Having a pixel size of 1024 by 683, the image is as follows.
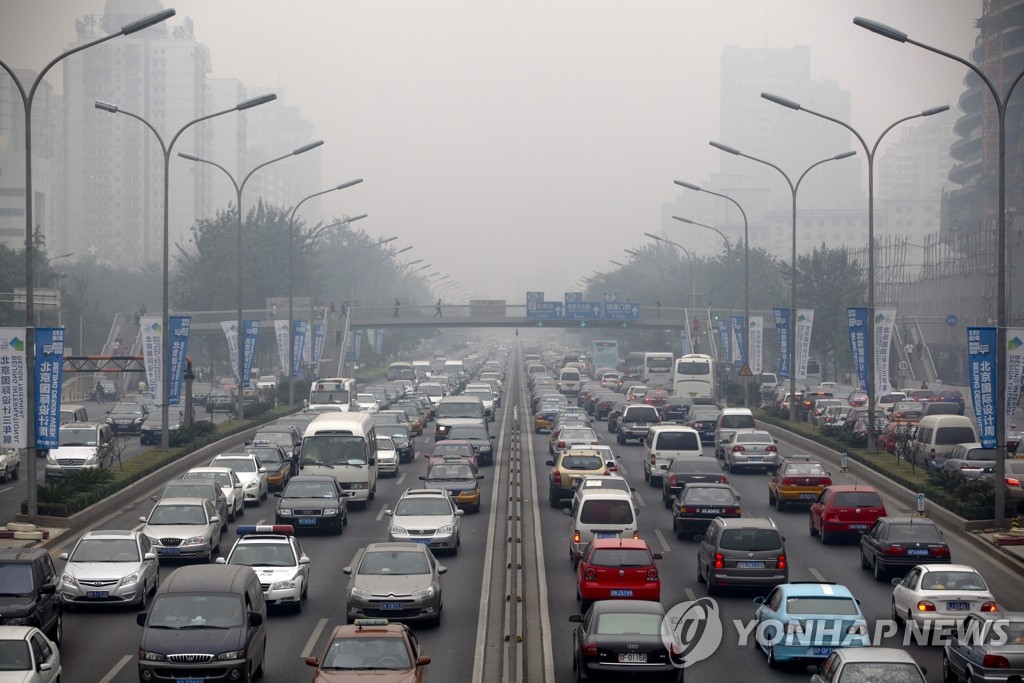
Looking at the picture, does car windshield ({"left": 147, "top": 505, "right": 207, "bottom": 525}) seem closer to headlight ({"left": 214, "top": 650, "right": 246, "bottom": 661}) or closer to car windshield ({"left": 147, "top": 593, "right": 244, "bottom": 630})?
car windshield ({"left": 147, "top": 593, "right": 244, "bottom": 630})

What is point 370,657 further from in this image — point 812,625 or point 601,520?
point 601,520

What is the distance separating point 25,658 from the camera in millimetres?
15883

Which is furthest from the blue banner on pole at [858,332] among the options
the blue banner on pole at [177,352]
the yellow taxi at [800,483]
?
the blue banner on pole at [177,352]

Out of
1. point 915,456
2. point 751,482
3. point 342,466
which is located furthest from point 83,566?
point 915,456

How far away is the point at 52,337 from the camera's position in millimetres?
33406

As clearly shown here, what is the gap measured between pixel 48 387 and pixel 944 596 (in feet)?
73.6

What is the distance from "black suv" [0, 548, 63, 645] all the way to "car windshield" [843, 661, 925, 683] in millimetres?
11458

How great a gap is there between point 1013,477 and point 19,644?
25958mm

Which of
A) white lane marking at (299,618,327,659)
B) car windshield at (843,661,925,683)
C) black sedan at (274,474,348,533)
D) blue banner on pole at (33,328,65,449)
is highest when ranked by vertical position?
blue banner on pole at (33,328,65,449)

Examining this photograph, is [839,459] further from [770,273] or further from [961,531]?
[770,273]

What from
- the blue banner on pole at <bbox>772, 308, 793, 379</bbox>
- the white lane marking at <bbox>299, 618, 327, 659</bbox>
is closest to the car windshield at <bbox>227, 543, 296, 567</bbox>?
the white lane marking at <bbox>299, 618, 327, 659</bbox>

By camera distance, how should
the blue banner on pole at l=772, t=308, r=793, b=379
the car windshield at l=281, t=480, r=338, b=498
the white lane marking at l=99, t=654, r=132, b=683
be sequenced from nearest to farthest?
the white lane marking at l=99, t=654, r=132, b=683
the car windshield at l=281, t=480, r=338, b=498
the blue banner on pole at l=772, t=308, r=793, b=379

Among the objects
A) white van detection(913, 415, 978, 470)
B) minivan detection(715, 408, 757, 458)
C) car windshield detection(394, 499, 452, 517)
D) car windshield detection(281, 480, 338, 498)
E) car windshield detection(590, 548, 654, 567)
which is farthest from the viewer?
minivan detection(715, 408, 757, 458)

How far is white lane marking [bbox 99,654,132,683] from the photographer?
1820 cm
